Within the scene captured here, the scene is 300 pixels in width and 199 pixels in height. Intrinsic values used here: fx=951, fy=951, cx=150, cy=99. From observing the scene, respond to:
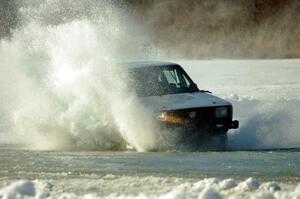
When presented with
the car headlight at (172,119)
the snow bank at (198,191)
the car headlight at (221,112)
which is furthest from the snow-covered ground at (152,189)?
the car headlight at (221,112)

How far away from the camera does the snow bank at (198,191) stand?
9562 millimetres

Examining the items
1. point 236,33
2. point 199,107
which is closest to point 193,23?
point 236,33

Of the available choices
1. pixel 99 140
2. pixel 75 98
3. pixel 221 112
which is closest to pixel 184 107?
pixel 221 112

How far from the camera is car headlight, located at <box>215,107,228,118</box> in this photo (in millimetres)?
14688

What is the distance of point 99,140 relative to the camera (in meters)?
15.5

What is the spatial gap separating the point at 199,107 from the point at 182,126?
16.4 inches

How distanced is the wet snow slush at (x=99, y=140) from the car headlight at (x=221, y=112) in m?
0.58

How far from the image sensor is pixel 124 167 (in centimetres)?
1266

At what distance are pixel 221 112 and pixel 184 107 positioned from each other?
0.65 meters

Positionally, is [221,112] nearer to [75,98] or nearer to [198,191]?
[75,98]

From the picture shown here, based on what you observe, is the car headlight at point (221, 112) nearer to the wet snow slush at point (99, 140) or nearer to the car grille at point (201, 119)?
the car grille at point (201, 119)

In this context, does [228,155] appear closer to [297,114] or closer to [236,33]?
[297,114]

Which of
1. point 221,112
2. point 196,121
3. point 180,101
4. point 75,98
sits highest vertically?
point 75,98

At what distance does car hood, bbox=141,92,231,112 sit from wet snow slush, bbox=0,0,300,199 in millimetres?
252
